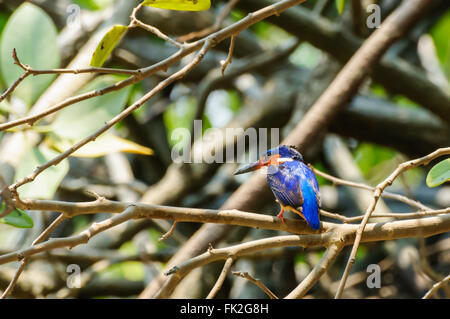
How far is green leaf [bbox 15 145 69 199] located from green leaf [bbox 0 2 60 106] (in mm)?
313

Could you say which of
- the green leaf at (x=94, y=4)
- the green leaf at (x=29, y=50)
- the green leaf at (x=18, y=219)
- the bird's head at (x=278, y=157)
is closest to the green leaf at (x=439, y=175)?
the bird's head at (x=278, y=157)

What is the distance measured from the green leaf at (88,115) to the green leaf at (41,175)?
103 millimetres

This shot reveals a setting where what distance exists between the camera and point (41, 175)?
5.20ft

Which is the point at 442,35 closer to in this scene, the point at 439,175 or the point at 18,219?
the point at 439,175

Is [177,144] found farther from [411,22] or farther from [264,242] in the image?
[264,242]

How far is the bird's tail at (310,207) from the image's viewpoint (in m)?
1.44

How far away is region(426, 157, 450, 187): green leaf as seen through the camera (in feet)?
4.29

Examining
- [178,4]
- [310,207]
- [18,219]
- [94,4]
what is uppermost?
[94,4]

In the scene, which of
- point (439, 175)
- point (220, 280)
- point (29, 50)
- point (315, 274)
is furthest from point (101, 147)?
point (439, 175)

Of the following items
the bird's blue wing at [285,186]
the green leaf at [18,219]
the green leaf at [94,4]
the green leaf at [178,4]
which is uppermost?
the green leaf at [94,4]

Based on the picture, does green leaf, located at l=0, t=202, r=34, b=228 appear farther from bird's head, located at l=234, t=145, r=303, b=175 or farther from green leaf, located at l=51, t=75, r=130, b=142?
bird's head, located at l=234, t=145, r=303, b=175

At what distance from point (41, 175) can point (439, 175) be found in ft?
3.67

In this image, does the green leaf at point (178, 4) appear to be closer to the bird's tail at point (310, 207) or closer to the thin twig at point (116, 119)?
the thin twig at point (116, 119)

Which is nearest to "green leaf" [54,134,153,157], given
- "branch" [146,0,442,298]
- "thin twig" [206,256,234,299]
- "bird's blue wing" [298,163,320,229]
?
"branch" [146,0,442,298]
